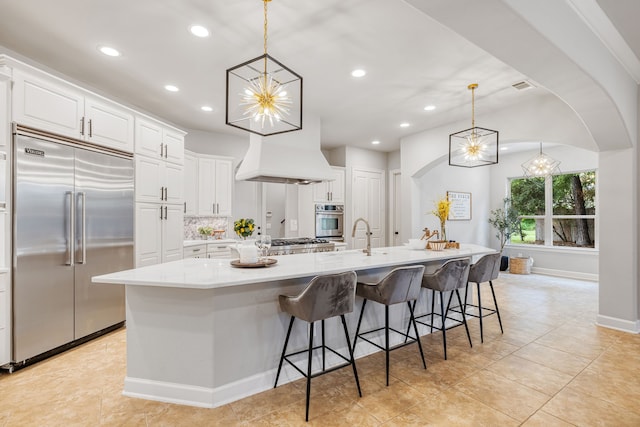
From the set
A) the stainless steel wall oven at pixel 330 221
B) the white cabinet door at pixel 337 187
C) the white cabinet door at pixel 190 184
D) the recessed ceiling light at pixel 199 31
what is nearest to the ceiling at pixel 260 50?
the recessed ceiling light at pixel 199 31

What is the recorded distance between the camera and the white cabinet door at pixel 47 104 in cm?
260

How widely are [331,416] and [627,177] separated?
4.09m

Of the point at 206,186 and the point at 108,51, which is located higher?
the point at 108,51

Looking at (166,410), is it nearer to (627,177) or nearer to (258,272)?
(258,272)

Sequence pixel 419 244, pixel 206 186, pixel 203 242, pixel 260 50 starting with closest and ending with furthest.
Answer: pixel 260 50, pixel 419 244, pixel 203 242, pixel 206 186

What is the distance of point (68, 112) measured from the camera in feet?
9.70

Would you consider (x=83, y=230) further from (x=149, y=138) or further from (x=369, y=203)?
(x=369, y=203)

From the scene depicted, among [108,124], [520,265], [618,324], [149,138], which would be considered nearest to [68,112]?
[108,124]

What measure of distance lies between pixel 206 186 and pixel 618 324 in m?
5.87

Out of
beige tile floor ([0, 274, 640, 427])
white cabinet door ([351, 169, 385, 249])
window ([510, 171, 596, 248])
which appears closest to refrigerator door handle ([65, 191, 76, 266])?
beige tile floor ([0, 274, 640, 427])

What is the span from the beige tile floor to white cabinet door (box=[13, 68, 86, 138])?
2.08 meters

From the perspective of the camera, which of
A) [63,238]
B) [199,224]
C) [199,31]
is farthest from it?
[199,224]

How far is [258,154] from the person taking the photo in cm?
413

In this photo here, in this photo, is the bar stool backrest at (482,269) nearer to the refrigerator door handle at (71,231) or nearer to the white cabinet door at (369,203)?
the white cabinet door at (369,203)
